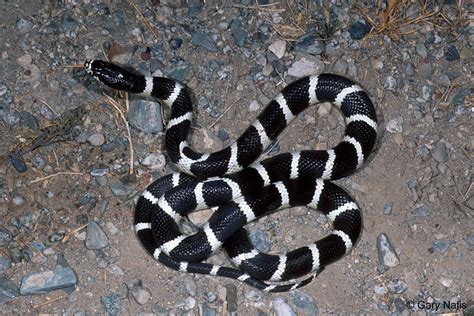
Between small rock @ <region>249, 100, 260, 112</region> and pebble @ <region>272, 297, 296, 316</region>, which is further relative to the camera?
small rock @ <region>249, 100, 260, 112</region>

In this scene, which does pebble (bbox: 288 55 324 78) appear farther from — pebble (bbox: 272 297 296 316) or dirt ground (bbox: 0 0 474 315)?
pebble (bbox: 272 297 296 316)

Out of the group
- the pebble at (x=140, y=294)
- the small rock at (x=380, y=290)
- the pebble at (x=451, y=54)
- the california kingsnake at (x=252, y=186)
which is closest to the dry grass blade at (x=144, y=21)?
the california kingsnake at (x=252, y=186)

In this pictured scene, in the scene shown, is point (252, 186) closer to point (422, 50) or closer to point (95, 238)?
point (95, 238)

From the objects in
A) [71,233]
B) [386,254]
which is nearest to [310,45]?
[386,254]

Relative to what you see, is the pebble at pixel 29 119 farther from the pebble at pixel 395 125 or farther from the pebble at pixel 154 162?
the pebble at pixel 395 125

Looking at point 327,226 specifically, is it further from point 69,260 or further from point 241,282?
point 69,260

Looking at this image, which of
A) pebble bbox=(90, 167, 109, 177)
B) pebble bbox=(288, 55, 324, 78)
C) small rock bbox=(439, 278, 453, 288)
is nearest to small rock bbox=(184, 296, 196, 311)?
pebble bbox=(90, 167, 109, 177)
